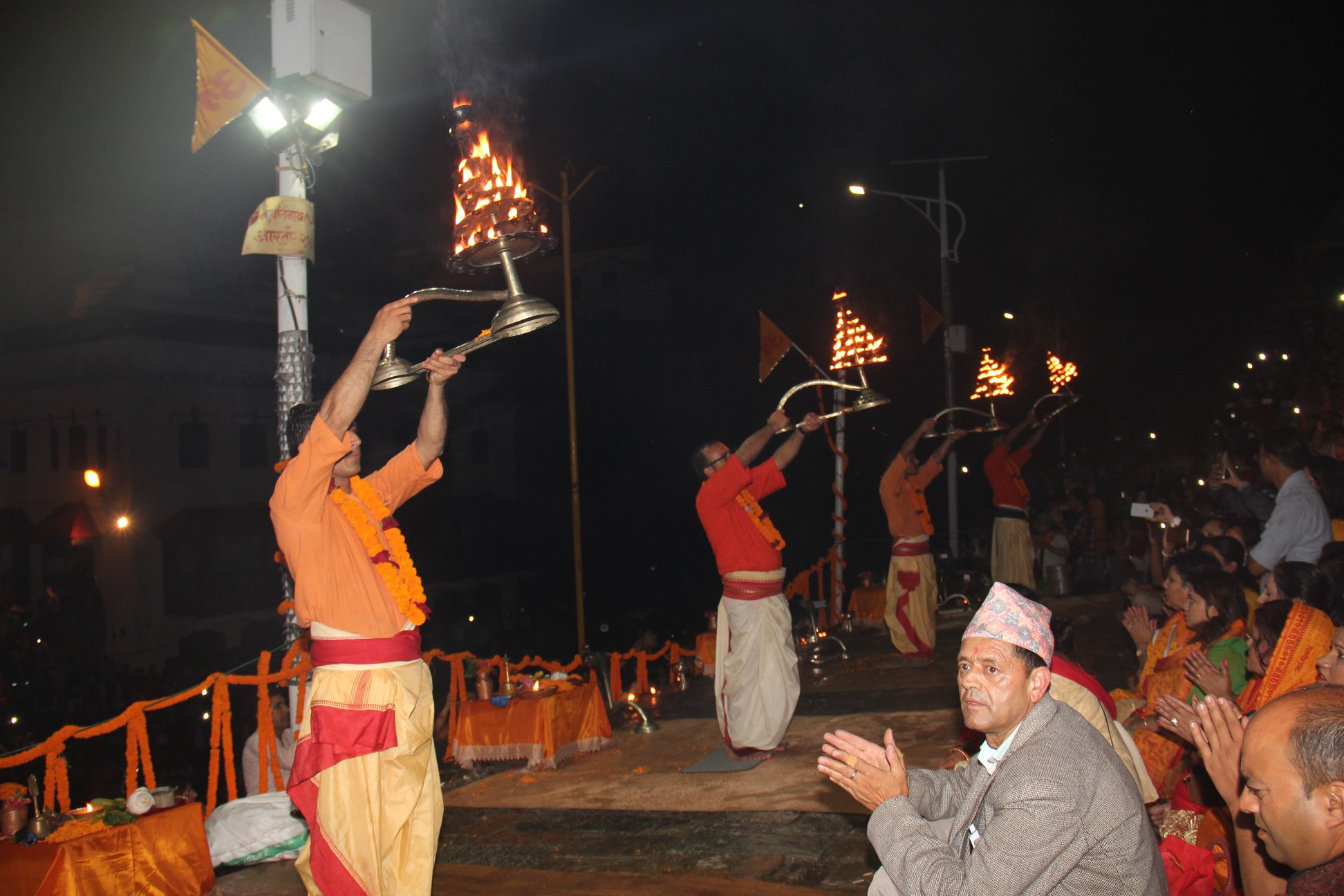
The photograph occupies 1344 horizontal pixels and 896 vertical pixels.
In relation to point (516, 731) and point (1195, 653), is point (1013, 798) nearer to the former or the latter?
point (1195, 653)

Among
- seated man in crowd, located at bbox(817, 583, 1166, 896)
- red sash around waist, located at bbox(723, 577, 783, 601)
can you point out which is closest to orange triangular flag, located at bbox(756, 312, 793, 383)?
red sash around waist, located at bbox(723, 577, 783, 601)

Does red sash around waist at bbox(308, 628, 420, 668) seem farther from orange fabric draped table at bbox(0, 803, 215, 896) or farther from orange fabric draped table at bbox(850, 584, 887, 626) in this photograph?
orange fabric draped table at bbox(850, 584, 887, 626)

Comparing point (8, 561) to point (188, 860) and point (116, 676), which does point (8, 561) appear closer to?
point (116, 676)

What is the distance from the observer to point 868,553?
76.0 ft

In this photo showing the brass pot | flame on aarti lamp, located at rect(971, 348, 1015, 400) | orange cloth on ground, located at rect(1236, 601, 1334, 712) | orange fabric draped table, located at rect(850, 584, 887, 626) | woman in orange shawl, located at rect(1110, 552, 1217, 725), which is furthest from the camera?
flame on aarti lamp, located at rect(971, 348, 1015, 400)

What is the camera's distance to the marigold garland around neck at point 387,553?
3576 millimetres

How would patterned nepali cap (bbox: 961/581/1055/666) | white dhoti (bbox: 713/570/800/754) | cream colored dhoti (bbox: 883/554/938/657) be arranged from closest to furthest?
1. patterned nepali cap (bbox: 961/581/1055/666)
2. white dhoti (bbox: 713/570/800/754)
3. cream colored dhoti (bbox: 883/554/938/657)

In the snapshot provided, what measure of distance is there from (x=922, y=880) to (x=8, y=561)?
953 inches

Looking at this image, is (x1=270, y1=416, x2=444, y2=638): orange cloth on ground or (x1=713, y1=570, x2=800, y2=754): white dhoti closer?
(x1=270, y1=416, x2=444, y2=638): orange cloth on ground

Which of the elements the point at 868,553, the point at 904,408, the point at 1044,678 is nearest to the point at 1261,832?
the point at 1044,678

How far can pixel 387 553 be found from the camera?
144 inches

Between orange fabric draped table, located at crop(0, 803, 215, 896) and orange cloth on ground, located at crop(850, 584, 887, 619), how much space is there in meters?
9.43

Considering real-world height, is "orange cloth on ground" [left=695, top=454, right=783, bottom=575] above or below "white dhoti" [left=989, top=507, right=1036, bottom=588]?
above

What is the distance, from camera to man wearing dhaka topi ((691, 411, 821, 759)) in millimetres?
6457
